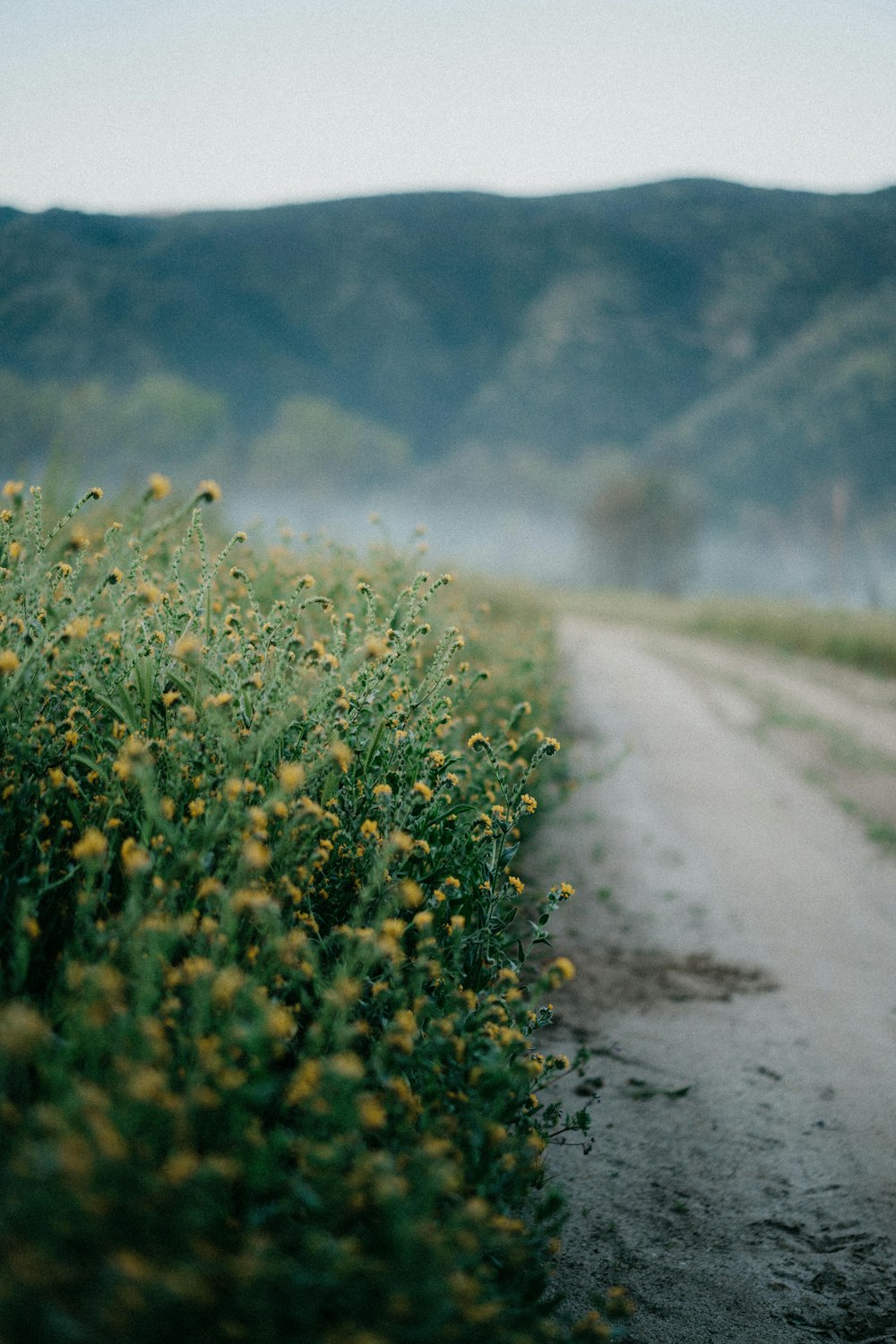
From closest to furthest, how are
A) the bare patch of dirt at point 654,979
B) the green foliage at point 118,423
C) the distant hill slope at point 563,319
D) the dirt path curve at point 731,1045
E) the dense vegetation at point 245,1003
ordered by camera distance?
the dense vegetation at point 245,1003 → the dirt path curve at point 731,1045 → the bare patch of dirt at point 654,979 → the green foliage at point 118,423 → the distant hill slope at point 563,319

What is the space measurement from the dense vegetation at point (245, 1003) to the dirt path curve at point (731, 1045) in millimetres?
517

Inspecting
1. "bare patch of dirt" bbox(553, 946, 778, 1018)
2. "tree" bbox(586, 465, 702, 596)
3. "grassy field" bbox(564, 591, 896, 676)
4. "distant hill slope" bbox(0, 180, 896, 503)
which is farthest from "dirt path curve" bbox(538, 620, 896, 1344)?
"distant hill slope" bbox(0, 180, 896, 503)

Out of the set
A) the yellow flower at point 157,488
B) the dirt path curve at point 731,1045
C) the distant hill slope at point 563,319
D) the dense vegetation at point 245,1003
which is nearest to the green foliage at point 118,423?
the dense vegetation at point 245,1003

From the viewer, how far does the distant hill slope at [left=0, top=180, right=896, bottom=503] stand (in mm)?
64000

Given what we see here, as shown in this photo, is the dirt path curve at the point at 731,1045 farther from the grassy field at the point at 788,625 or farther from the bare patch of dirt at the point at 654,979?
the grassy field at the point at 788,625

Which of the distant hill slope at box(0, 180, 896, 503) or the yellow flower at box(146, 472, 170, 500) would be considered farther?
the distant hill slope at box(0, 180, 896, 503)

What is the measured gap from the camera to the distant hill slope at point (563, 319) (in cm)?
6400

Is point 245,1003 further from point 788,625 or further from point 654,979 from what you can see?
point 788,625

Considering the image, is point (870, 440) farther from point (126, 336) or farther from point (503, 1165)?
point (503, 1165)

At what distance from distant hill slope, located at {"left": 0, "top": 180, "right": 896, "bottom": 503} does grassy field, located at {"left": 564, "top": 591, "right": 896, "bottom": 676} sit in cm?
4016

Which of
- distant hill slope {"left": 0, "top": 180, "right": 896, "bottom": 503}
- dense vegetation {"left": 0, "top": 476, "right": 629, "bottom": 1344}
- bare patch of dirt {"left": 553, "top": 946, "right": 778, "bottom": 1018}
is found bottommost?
bare patch of dirt {"left": 553, "top": 946, "right": 778, "bottom": 1018}

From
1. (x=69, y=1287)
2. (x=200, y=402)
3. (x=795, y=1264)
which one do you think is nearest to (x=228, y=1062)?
(x=69, y=1287)

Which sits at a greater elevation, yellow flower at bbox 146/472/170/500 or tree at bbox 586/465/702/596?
tree at bbox 586/465/702/596

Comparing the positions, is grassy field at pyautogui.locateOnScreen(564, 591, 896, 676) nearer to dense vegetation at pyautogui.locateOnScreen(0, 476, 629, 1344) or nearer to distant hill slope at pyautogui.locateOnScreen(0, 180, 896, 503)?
dense vegetation at pyautogui.locateOnScreen(0, 476, 629, 1344)
